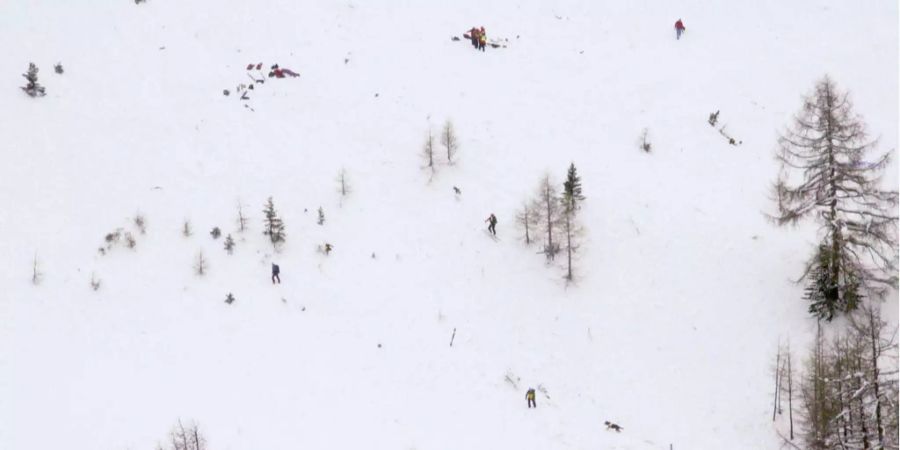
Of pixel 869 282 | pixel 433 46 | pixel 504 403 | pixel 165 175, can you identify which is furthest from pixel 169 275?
pixel 869 282

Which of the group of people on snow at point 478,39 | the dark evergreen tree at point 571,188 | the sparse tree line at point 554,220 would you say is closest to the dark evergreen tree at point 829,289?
the sparse tree line at point 554,220

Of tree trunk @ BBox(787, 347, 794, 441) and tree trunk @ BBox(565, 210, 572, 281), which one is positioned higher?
tree trunk @ BBox(565, 210, 572, 281)

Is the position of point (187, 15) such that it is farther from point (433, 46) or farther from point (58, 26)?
point (433, 46)

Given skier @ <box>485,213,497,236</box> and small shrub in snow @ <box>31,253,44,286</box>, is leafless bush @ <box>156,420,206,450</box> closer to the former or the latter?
small shrub in snow @ <box>31,253,44,286</box>

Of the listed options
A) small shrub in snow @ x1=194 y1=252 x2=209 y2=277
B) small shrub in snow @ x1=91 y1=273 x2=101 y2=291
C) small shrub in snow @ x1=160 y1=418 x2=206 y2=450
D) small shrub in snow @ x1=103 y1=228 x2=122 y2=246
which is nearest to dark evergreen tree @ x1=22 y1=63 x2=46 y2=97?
small shrub in snow @ x1=103 y1=228 x2=122 y2=246

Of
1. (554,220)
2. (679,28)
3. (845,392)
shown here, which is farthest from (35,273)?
(679,28)

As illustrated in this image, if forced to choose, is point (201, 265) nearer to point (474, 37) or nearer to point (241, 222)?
point (241, 222)

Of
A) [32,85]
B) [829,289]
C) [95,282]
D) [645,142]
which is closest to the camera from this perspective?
[829,289]
